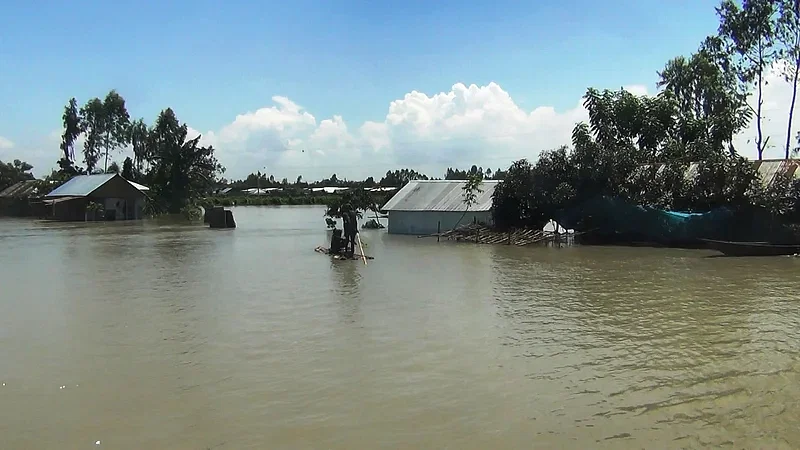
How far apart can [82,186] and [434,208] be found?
31.6 m

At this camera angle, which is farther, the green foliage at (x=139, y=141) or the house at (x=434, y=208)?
the green foliage at (x=139, y=141)

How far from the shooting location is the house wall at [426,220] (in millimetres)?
31484

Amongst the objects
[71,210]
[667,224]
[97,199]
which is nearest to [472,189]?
[667,224]

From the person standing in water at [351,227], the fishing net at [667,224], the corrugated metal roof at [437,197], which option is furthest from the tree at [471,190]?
the person standing in water at [351,227]

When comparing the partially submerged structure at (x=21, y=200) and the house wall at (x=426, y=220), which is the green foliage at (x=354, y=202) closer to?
the house wall at (x=426, y=220)

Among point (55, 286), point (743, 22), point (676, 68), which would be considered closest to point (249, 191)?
point (676, 68)

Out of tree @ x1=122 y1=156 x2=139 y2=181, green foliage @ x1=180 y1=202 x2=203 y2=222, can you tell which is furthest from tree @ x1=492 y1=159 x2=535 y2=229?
tree @ x1=122 y1=156 x2=139 y2=181

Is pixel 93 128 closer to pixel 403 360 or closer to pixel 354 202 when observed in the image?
pixel 354 202

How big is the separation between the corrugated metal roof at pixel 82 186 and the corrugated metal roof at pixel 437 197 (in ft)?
86.9

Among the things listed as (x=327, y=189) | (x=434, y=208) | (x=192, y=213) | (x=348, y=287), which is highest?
(x=327, y=189)

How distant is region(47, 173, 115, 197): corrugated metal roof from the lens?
50119 mm

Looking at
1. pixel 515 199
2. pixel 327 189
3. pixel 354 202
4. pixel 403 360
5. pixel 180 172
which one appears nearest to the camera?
pixel 403 360

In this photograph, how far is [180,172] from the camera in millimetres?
59781

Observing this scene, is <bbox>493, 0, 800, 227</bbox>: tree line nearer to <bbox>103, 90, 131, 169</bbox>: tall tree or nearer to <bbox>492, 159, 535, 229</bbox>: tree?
<bbox>492, 159, 535, 229</bbox>: tree
